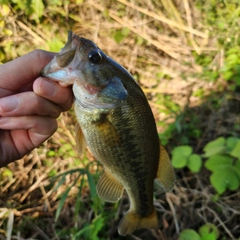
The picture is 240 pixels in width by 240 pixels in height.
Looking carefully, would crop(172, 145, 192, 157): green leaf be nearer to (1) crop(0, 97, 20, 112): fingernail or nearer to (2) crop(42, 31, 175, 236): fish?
(2) crop(42, 31, 175, 236): fish

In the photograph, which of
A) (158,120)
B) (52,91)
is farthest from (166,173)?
(158,120)

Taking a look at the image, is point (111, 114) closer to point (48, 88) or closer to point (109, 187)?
point (48, 88)

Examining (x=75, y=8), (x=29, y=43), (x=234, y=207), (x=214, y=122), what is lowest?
(x=234, y=207)

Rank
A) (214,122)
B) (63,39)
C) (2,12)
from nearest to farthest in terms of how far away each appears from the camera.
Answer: (2,12) → (214,122) → (63,39)

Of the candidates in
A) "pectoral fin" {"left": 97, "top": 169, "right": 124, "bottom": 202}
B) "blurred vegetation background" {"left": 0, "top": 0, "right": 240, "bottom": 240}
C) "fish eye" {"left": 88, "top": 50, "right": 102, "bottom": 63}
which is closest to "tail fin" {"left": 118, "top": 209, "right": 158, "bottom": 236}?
"pectoral fin" {"left": 97, "top": 169, "right": 124, "bottom": 202}

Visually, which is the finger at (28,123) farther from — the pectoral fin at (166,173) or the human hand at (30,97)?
the pectoral fin at (166,173)

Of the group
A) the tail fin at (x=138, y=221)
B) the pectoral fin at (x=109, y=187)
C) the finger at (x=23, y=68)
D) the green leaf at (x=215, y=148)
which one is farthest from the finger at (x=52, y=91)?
the green leaf at (x=215, y=148)

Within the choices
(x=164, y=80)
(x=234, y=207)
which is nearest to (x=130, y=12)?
(x=164, y=80)

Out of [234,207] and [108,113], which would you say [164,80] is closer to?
[234,207]
